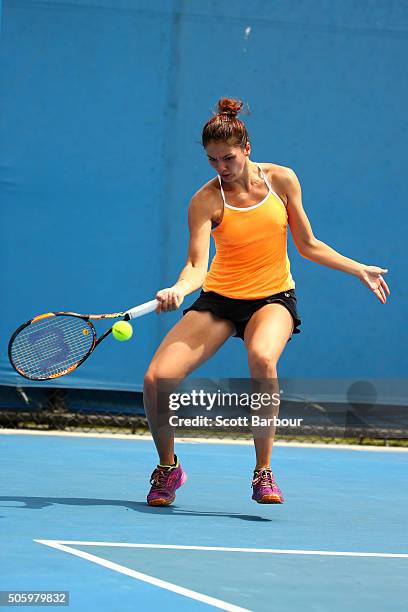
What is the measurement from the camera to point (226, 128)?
4.40 meters

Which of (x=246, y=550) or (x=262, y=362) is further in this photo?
(x=262, y=362)

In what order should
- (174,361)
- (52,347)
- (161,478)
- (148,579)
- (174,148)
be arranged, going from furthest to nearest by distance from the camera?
1. (174,148)
2. (52,347)
3. (161,478)
4. (174,361)
5. (148,579)

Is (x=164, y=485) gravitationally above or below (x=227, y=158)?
below

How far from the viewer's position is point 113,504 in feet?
15.1

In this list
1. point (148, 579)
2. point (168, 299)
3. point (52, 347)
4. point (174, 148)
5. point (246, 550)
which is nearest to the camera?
point (148, 579)

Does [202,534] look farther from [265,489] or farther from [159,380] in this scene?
[159,380]

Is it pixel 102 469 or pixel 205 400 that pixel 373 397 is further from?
pixel 102 469

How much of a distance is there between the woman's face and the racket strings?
76cm

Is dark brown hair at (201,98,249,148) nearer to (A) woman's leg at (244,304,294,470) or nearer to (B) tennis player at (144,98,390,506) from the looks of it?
(B) tennis player at (144,98,390,506)

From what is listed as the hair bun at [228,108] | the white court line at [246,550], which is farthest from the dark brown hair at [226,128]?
the white court line at [246,550]

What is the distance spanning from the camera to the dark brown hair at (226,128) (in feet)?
14.4

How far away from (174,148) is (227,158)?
267 cm

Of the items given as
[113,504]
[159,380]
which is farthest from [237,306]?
[113,504]

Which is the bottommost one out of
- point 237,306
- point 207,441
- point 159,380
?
point 207,441
